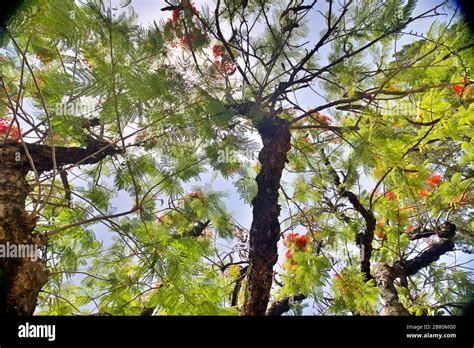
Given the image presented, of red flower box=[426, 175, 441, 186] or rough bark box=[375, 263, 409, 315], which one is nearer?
rough bark box=[375, 263, 409, 315]

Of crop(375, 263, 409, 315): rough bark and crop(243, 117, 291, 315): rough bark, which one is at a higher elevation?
crop(243, 117, 291, 315): rough bark

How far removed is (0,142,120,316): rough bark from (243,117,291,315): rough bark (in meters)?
0.71

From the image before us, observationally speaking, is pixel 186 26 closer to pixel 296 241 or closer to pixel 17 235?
pixel 17 235

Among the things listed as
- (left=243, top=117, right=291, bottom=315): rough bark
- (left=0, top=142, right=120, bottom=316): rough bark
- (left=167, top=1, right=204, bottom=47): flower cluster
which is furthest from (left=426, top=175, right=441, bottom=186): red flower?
(left=0, top=142, right=120, bottom=316): rough bark

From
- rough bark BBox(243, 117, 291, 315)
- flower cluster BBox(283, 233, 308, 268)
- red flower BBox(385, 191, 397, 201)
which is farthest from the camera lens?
red flower BBox(385, 191, 397, 201)

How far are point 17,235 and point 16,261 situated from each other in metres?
0.08

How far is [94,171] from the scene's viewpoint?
182 centimetres

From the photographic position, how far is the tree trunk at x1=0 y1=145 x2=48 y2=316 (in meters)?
0.84

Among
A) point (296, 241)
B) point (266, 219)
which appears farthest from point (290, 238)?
point (266, 219)

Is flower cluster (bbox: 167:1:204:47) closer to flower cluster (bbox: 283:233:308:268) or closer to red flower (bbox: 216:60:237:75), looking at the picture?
red flower (bbox: 216:60:237:75)

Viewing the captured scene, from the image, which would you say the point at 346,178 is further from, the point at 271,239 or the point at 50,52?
the point at 50,52

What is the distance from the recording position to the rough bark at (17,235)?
848 mm
